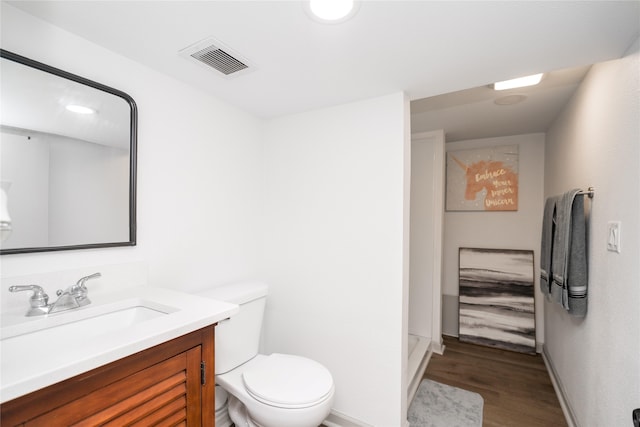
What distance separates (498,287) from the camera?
3025 millimetres

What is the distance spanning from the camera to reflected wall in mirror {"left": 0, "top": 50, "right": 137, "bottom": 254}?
42.2 inches

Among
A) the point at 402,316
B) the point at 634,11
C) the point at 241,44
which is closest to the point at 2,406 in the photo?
the point at 241,44

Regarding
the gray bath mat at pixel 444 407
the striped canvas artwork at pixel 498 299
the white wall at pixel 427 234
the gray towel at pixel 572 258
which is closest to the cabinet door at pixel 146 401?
the gray bath mat at pixel 444 407

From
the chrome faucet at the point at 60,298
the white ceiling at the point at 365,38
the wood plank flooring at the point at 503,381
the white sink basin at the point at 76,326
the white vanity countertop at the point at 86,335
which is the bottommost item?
the wood plank flooring at the point at 503,381

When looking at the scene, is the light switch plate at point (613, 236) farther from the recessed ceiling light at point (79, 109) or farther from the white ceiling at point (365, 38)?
the recessed ceiling light at point (79, 109)

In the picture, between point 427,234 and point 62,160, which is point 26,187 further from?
point 427,234

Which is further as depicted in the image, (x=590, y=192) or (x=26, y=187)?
(x=590, y=192)

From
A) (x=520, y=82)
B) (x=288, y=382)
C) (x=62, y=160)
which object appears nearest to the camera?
(x=62, y=160)

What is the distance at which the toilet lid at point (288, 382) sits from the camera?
4.47 ft

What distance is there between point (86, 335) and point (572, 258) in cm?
235

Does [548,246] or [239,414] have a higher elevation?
[548,246]

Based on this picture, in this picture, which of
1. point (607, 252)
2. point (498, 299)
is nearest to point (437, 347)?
point (498, 299)

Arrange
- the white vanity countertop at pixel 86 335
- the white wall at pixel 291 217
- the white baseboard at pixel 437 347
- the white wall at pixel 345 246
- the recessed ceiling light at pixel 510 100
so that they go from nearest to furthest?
the white vanity countertop at pixel 86 335, the white wall at pixel 291 217, the white wall at pixel 345 246, the recessed ceiling light at pixel 510 100, the white baseboard at pixel 437 347

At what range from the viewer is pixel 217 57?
140 cm
